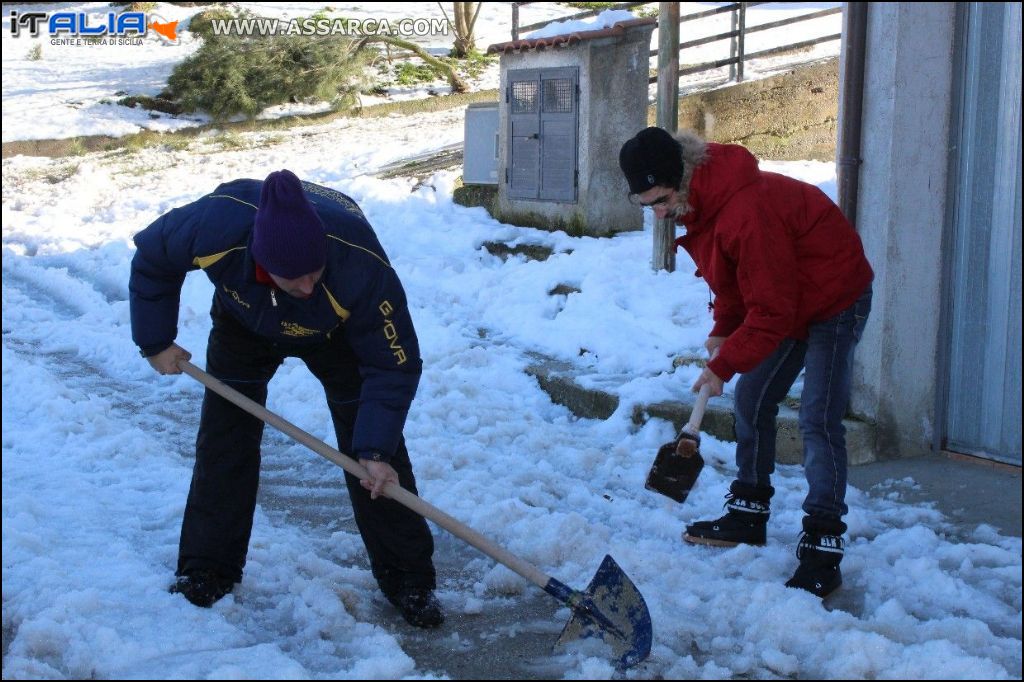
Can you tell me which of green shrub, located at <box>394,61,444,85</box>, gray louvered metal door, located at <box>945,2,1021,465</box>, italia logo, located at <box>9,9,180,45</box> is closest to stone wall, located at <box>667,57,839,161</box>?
gray louvered metal door, located at <box>945,2,1021,465</box>

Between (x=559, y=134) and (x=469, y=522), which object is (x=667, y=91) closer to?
(x=559, y=134)

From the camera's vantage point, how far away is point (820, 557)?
376 centimetres

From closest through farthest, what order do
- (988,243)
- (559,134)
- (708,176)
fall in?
(708,176), (988,243), (559,134)

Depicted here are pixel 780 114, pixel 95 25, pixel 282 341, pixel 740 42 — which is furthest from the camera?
pixel 95 25

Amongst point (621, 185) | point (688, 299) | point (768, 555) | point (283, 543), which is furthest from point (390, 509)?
point (621, 185)

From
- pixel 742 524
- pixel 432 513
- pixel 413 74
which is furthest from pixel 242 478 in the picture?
pixel 413 74

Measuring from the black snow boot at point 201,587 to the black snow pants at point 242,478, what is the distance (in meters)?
0.02

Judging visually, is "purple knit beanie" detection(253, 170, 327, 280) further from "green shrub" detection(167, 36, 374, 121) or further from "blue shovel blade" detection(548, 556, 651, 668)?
"green shrub" detection(167, 36, 374, 121)

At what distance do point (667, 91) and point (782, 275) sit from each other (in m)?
4.34

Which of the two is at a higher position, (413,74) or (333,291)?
(413,74)

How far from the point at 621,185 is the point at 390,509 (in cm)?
584

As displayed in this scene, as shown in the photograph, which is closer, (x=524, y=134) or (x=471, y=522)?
(x=471, y=522)

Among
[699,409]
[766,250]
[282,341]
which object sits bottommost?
[699,409]

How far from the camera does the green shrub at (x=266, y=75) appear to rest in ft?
58.2
